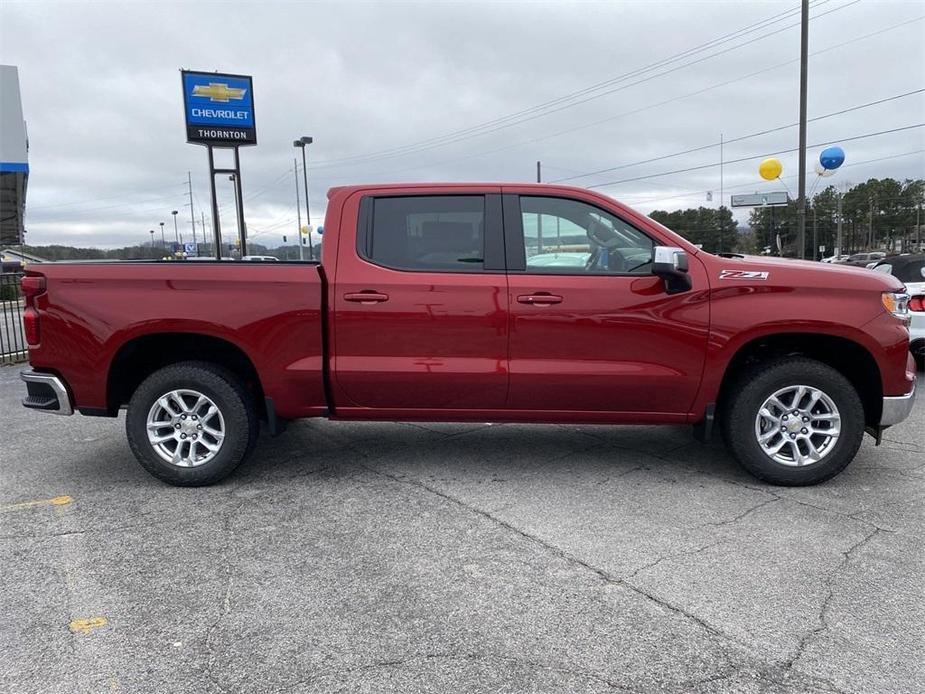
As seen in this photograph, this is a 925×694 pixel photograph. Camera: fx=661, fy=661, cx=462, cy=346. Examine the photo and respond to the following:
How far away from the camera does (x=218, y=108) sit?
1492 centimetres

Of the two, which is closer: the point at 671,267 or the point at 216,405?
the point at 671,267

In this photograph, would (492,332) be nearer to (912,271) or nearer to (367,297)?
(367,297)

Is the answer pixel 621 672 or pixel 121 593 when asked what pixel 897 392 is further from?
pixel 121 593

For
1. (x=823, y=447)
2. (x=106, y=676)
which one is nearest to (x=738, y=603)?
(x=823, y=447)

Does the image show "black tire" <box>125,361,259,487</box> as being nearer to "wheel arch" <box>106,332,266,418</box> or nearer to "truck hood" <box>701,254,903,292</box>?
"wheel arch" <box>106,332,266,418</box>

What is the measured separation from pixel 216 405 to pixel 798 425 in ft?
12.1

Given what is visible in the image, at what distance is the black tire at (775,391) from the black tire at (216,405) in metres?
3.15

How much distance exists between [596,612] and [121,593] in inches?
83.1

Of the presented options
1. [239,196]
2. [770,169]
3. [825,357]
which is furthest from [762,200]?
[825,357]

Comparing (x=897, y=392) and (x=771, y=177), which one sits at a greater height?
(x=771, y=177)

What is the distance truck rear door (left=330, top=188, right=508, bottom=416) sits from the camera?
4.12m

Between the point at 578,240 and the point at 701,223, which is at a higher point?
the point at 701,223

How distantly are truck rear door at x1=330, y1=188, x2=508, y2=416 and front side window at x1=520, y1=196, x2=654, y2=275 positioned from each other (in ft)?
0.74

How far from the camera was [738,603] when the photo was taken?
2.83m
